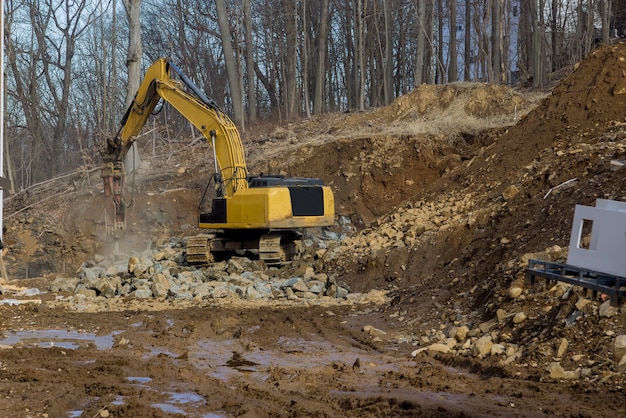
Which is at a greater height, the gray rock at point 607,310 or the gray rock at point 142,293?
the gray rock at point 607,310

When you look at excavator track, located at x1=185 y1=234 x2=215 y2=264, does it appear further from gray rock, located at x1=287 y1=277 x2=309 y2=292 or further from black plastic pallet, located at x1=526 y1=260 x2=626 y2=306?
black plastic pallet, located at x1=526 y1=260 x2=626 y2=306

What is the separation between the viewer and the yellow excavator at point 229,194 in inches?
657

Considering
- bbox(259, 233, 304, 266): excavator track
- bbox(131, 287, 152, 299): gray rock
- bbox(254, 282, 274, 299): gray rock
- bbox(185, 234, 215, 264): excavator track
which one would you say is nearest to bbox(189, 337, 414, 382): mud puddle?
bbox(254, 282, 274, 299): gray rock

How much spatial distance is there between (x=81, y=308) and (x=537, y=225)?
7570 mm

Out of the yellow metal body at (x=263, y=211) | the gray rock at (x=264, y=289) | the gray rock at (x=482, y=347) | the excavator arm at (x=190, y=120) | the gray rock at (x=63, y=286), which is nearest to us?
the gray rock at (x=482, y=347)

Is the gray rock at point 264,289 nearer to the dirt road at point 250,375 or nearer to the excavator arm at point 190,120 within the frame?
the dirt road at point 250,375

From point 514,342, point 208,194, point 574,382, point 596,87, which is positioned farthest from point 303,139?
point 574,382

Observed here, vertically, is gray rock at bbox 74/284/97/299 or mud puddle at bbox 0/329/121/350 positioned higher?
mud puddle at bbox 0/329/121/350

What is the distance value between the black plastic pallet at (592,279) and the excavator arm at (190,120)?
10.2m

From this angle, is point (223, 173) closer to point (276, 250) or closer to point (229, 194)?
point (229, 194)

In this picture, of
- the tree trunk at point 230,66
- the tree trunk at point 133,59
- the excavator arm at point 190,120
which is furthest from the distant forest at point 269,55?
the excavator arm at point 190,120

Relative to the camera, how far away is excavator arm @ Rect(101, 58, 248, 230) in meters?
16.9

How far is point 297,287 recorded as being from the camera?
48.2ft

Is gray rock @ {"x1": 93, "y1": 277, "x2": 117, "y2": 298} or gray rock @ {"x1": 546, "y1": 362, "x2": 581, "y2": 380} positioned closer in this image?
gray rock @ {"x1": 546, "y1": 362, "x2": 581, "y2": 380}
